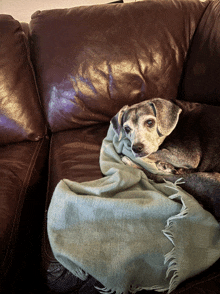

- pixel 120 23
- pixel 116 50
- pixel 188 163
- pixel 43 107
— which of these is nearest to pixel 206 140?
pixel 188 163

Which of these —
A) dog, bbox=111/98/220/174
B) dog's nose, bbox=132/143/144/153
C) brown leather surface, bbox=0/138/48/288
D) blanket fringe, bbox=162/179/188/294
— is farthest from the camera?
dog's nose, bbox=132/143/144/153

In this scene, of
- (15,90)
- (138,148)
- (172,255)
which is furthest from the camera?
(15,90)

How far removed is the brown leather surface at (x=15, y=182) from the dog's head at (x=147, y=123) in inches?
26.2

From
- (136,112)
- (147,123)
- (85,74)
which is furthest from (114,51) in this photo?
(147,123)

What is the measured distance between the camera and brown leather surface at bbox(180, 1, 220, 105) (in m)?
1.47

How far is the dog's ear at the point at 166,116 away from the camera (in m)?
1.51

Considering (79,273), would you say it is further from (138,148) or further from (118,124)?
(118,124)

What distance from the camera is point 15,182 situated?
4.64 ft

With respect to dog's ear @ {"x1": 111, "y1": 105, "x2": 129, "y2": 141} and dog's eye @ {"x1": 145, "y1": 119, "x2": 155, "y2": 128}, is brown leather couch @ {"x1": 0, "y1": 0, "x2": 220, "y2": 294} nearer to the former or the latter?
dog's ear @ {"x1": 111, "y1": 105, "x2": 129, "y2": 141}

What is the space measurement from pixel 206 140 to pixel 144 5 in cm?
117

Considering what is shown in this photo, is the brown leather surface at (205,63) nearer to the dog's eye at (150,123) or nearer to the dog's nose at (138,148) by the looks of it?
the dog's eye at (150,123)

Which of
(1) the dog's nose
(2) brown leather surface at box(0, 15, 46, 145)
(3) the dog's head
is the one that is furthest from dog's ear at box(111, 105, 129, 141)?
(2) brown leather surface at box(0, 15, 46, 145)

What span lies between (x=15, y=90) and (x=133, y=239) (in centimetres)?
147

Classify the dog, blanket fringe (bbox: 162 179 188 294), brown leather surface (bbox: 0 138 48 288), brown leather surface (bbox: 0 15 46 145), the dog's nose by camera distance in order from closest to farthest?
1. blanket fringe (bbox: 162 179 188 294)
2. brown leather surface (bbox: 0 138 48 288)
3. the dog
4. the dog's nose
5. brown leather surface (bbox: 0 15 46 145)
